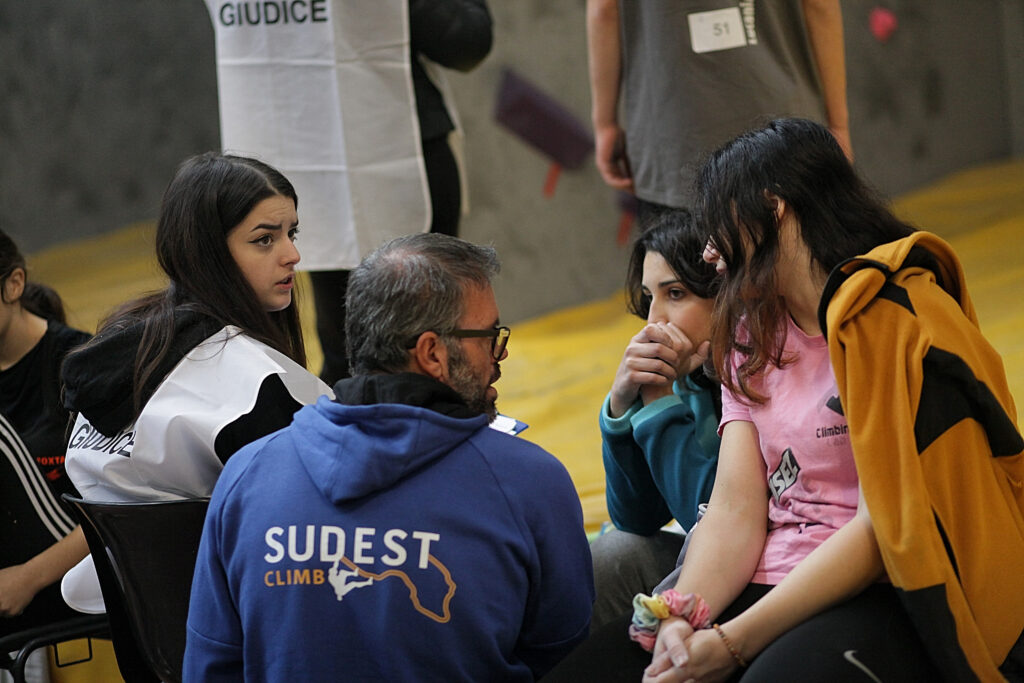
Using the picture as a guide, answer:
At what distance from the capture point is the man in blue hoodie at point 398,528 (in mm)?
1338

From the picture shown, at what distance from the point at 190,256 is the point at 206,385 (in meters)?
0.30

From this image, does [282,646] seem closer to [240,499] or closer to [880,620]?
[240,499]

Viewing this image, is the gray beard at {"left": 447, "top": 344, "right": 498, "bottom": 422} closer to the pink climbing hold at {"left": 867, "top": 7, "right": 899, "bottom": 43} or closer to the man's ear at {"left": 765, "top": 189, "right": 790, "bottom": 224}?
the man's ear at {"left": 765, "top": 189, "right": 790, "bottom": 224}

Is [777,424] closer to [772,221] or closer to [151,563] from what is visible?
[772,221]

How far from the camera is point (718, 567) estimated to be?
5.19 feet

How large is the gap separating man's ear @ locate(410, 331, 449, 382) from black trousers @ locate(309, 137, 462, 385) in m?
1.45

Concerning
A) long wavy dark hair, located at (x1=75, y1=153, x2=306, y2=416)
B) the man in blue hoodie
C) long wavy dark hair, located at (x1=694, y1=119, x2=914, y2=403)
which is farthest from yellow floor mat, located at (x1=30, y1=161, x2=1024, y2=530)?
long wavy dark hair, located at (x1=694, y1=119, x2=914, y2=403)

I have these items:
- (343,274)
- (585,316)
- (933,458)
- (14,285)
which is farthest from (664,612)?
(585,316)

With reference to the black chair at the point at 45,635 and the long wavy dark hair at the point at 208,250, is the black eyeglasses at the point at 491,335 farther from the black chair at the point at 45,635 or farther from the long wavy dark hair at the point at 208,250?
the black chair at the point at 45,635

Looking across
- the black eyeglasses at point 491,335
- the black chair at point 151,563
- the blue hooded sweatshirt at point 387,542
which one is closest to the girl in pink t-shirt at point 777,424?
the blue hooded sweatshirt at point 387,542

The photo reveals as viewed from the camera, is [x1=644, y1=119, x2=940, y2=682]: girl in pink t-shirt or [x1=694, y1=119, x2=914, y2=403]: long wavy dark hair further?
[x1=694, y1=119, x2=914, y2=403]: long wavy dark hair

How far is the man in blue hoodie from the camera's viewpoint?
1.34 metres

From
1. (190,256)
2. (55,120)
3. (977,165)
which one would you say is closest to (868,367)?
(190,256)

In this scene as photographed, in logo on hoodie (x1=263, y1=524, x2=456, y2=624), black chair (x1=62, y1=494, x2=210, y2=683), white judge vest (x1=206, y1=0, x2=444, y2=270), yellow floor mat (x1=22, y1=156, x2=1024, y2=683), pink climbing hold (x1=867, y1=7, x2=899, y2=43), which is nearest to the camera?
logo on hoodie (x1=263, y1=524, x2=456, y2=624)
